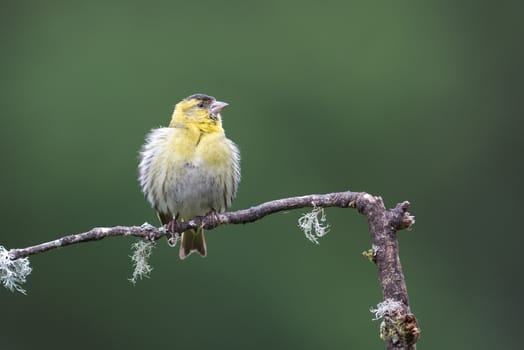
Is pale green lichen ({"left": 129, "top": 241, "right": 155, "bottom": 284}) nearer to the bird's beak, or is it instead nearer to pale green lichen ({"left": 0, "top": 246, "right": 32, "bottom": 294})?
pale green lichen ({"left": 0, "top": 246, "right": 32, "bottom": 294})

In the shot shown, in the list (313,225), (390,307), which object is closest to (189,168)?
(313,225)

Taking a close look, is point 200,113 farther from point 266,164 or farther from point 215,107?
point 266,164

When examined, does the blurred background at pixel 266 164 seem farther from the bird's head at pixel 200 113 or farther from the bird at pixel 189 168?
the bird at pixel 189 168

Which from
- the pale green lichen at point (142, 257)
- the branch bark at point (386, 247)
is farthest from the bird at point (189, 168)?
the branch bark at point (386, 247)

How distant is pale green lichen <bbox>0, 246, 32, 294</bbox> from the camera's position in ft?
14.7

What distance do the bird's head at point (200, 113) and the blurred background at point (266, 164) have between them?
402 cm

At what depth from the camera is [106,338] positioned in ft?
43.9

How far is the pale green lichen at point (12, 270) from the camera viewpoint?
14.7 ft

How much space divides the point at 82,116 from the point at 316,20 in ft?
13.8

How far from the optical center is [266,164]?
13.7 meters

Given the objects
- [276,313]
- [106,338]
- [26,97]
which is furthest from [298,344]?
[26,97]

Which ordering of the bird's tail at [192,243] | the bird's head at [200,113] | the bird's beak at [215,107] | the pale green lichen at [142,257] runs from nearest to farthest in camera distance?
the pale green lichen at [142,257]
the bird's head at [200,113]
the bird's beak at [215,107]
the bird's tail at [192,243]

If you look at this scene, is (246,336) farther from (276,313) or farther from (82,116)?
(82,116)

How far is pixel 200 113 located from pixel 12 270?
9.49 ft
